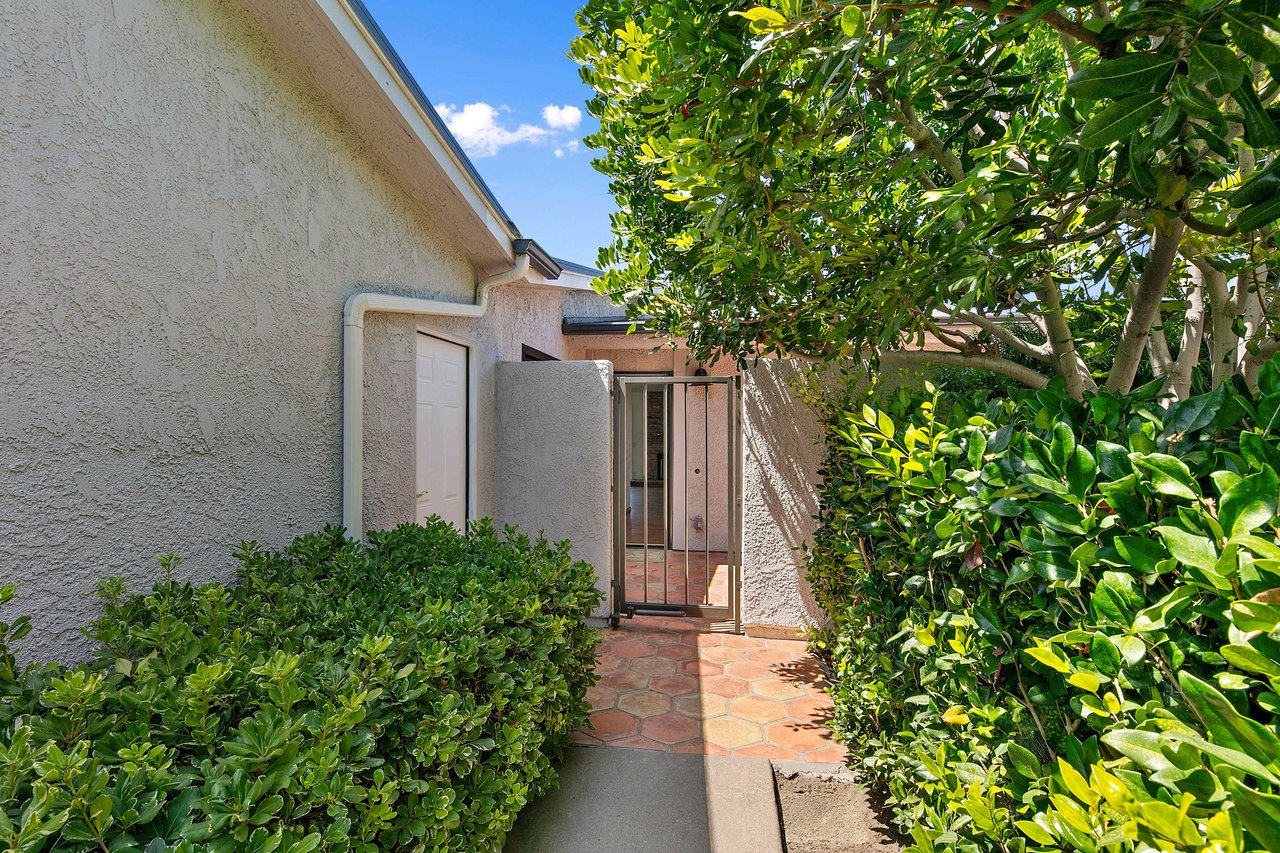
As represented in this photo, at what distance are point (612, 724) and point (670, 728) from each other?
18.1 inches

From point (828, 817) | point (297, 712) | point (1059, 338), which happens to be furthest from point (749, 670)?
point (297, 712)

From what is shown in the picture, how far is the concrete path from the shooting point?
3092 mm

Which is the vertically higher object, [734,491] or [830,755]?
[734,491]

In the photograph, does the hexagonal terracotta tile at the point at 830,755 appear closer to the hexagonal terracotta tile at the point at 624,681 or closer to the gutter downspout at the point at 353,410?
the hexagonal terracotta tile at the point at 624,681

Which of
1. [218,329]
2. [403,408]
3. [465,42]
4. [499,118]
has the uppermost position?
[499,118]

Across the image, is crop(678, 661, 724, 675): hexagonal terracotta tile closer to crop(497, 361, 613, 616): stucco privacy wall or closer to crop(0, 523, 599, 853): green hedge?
crop(497, 361, 613, 616): stucco privacy wall

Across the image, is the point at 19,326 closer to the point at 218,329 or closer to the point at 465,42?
the point at 218,329

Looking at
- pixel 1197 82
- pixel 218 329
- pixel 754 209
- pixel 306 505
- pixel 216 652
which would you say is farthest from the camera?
pixel 306 505

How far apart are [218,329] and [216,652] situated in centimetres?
187

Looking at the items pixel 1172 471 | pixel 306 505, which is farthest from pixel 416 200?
pixel 1172 471

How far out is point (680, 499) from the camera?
10.4m

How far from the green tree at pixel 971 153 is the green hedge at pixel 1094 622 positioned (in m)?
0.54

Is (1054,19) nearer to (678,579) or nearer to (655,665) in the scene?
(655,665)

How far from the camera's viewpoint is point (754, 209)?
8.80ft
